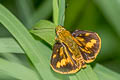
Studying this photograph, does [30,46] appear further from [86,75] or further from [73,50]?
[86,75]

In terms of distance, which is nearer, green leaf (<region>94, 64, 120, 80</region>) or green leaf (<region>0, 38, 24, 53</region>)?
green leaf (<region>0, 38, 24, 53</region>)

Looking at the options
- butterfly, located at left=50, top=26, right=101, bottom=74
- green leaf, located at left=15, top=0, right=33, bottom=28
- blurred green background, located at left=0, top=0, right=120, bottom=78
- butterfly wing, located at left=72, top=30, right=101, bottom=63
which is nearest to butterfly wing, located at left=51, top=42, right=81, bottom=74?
butterfly, located at left=50, top=26, right=101, bottom=74

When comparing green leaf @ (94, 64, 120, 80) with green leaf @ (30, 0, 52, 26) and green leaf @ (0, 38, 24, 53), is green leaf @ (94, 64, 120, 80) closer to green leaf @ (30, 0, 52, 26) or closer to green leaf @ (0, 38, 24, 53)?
green leaf @ (0, 38, 24, 53)

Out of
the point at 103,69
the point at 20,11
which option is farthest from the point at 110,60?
the point at 20,11

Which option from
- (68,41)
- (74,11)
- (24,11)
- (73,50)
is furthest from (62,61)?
(24,11)

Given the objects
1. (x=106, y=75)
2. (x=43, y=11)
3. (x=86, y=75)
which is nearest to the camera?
(x=86, y=75)
